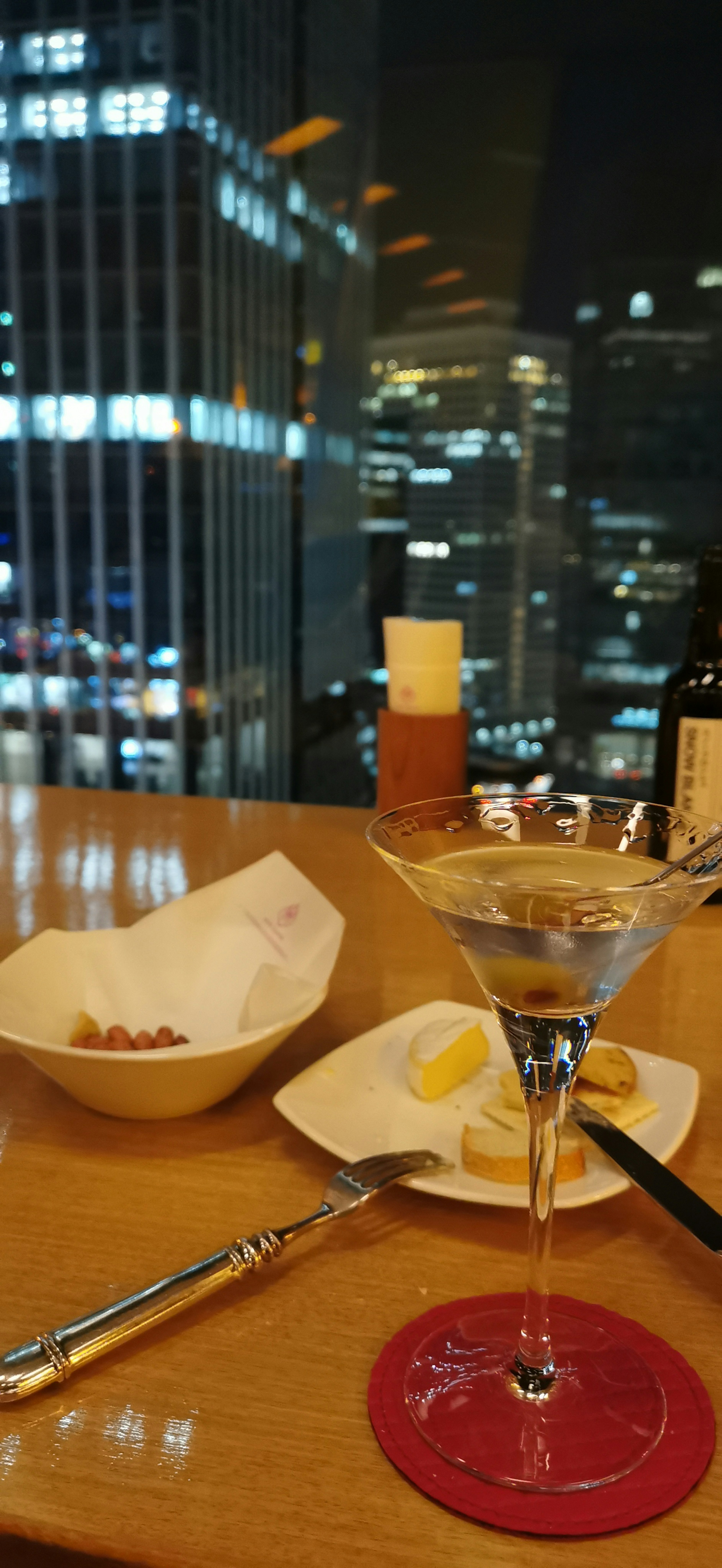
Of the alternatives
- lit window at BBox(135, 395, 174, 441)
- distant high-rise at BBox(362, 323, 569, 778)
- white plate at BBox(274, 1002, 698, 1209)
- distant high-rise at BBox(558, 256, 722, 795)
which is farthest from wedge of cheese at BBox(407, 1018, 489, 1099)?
lit window at BBox(135, 395, 174, 441)

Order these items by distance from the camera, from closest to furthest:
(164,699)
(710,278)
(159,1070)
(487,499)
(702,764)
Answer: (159,1070)
(702,764)
(710,278)
(487,499)
(164,699)

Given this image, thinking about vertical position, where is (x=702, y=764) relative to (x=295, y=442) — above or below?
below

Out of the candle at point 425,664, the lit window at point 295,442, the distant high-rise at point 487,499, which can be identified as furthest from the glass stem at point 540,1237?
the lit window at point 295,442

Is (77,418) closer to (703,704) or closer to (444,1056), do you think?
(703,704)

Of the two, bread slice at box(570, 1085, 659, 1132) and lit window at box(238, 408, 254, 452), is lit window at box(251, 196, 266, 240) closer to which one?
lit window at box(238, 408, 254, 452)

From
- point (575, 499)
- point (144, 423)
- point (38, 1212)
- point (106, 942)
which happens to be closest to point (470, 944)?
point (38, 1212)

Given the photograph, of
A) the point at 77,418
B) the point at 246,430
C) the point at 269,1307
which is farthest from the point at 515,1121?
the point at 77,418
